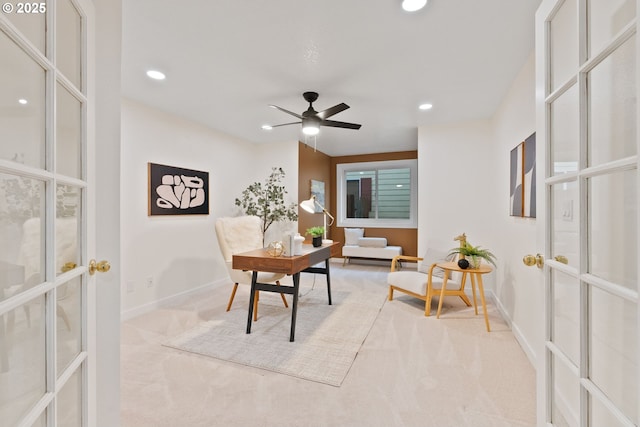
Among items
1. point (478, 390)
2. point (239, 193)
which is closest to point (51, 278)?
point (478, 390)

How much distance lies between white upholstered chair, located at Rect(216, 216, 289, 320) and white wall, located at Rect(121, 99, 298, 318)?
96 cm

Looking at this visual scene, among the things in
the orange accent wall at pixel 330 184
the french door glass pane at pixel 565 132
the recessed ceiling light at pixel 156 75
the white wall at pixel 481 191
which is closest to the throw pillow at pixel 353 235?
the orange accent wall at pixel 330 184

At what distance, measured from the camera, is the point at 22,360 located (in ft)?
2.20

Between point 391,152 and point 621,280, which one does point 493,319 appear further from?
point 391,152

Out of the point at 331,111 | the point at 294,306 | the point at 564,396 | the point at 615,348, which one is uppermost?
the point at 331,111

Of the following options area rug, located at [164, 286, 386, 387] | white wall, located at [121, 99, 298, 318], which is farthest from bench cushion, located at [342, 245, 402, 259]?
area rug, located at [164, 286, 386, 387]

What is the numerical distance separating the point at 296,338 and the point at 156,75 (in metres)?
2.69

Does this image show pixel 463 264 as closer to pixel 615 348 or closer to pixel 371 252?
pixel 615 348

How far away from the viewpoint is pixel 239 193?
4707 mm

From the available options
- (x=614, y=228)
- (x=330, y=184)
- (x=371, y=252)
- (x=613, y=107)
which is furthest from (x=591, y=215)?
(x=330, y=184)

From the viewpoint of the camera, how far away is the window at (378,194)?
6020mm

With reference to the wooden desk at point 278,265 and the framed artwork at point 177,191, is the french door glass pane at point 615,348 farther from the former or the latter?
the framed artwork at point 177,191

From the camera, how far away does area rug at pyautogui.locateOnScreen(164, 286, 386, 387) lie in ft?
6.79

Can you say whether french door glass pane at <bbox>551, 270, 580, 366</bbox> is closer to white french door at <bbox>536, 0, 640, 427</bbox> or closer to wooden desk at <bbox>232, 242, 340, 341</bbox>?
white french door at <bbox>536, 0, 640, 427</bbox>
